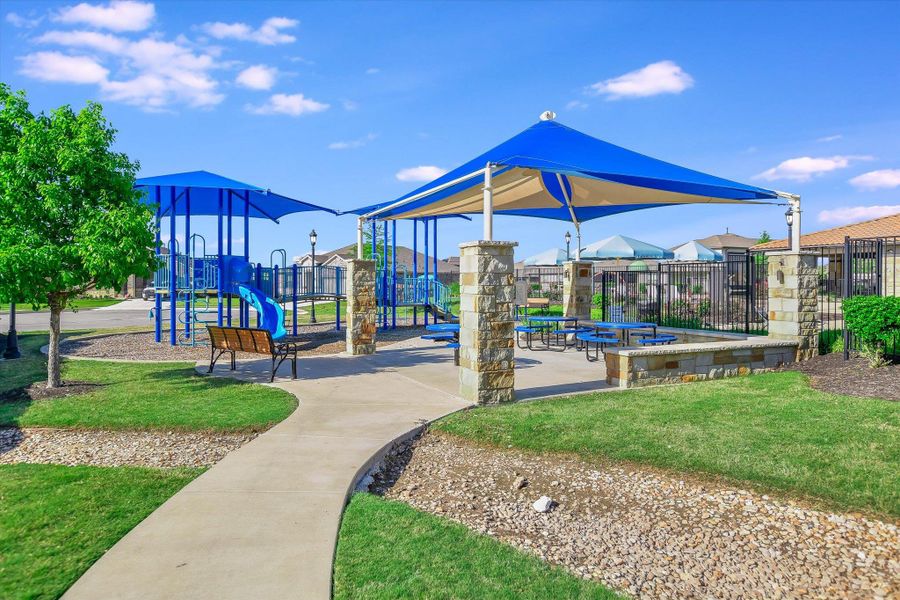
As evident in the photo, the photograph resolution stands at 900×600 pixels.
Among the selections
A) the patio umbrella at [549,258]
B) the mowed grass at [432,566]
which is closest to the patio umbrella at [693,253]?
the patio umbrella at [549,258]

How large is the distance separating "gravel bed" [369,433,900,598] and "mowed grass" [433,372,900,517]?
0.94ft

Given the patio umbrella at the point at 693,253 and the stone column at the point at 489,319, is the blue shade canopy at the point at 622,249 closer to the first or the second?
the patio umbrella at the point at 693,253

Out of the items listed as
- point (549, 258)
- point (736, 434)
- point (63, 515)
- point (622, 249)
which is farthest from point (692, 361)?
point (549, 258)

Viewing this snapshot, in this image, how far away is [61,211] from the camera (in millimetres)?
8156

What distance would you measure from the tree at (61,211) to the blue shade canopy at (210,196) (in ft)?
16.0

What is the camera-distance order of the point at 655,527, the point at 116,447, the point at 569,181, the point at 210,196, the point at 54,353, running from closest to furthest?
the point at 655,527 → the point at 116,447 → the point at 54,353 → the point at 569,181 → the point at 210,196

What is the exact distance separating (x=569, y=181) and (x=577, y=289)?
10.3 feet

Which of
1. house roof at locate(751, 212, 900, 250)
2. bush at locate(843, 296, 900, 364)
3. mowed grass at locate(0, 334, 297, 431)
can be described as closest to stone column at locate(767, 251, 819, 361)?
bush at locate(843, 296, 900, 364)

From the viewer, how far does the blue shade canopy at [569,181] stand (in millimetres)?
8672

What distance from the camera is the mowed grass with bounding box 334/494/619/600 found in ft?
10.3

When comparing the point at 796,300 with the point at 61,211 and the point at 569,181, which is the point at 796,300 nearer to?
the point at 569,181

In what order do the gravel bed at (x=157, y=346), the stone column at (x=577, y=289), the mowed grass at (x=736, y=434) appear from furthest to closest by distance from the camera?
the stone column at (x=577, y=289) → the gravel bed at (x=157, y=346) → the mowed grass at (x=736, y=434)

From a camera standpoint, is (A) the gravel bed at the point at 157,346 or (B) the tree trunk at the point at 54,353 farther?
(A) the gravel bed at the point at 157,346

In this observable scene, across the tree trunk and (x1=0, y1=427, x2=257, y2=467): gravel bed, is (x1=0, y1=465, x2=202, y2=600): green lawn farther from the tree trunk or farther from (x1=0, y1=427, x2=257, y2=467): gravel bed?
the tree trunk
